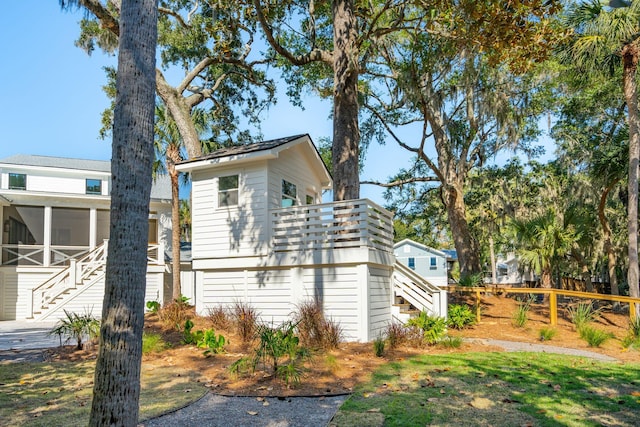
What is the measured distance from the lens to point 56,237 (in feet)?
89.1

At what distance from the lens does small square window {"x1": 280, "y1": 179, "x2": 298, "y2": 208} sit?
42.8ft

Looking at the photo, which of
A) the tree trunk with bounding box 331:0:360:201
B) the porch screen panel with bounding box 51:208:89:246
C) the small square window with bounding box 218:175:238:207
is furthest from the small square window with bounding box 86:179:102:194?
the tree trunk with bounding box 331:0:360:201

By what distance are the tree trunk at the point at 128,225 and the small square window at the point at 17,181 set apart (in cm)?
2386

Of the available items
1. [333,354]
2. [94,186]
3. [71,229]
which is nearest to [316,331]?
[333,354]

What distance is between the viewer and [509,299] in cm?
1605

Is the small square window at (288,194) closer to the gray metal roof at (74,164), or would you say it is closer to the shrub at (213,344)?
the shrub at (213,344)

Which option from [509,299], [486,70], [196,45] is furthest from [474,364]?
[196,45]

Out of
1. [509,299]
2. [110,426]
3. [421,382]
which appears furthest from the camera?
[509,299]

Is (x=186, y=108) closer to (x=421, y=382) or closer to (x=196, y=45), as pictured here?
(x=196, y=45)

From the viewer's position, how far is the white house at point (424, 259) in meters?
39.1

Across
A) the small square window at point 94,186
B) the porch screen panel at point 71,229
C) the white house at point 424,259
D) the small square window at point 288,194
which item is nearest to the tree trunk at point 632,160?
the small square window at point 288,194

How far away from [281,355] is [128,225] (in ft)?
11.8

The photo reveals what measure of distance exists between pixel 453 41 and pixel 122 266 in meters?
11.0

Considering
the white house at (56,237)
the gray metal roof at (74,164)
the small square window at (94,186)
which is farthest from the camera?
the small square window at (94,186)
